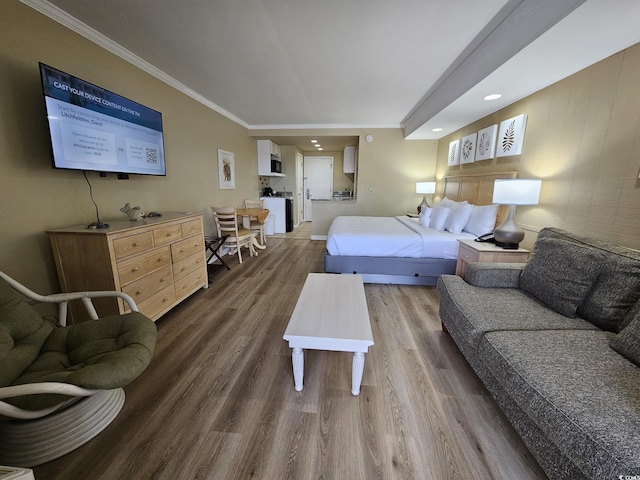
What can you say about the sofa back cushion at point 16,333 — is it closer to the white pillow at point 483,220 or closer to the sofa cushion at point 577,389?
the sofa cushion at point 577,389

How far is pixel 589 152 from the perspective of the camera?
6.35ft

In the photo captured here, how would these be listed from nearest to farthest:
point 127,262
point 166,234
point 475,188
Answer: point 127,262, point 166,234, point 475,188

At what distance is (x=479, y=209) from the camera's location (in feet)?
9.92

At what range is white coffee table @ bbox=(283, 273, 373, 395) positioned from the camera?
1.40 meters

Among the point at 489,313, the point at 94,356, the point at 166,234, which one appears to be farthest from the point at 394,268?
the point at 94,356

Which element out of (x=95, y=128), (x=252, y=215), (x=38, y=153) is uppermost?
(x=95, y=128)

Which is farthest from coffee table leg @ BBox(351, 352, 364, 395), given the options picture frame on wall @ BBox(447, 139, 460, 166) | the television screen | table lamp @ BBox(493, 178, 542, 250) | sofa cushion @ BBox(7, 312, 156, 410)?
picture frame on wall @ BBox(447, 139, 460, 166)

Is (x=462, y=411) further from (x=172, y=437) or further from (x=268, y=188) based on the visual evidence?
(x=268, y=188)

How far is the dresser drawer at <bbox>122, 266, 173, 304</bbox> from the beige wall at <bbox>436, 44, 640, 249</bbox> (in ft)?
11.7

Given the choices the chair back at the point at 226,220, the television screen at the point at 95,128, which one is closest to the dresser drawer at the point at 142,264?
the television screen at the point at 95,128

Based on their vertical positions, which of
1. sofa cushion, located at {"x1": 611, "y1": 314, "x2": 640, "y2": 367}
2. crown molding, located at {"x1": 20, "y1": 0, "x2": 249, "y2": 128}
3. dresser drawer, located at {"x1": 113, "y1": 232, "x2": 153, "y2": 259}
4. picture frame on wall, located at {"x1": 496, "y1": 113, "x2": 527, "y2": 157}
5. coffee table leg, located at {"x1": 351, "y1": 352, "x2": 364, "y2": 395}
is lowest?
coffee table leg, located at {"x1": 351, "y1": 352, "x2": 364, "y2": 395}

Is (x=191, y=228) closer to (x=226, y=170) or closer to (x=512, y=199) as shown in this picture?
(x=226, y=170)

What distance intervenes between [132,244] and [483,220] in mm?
3511

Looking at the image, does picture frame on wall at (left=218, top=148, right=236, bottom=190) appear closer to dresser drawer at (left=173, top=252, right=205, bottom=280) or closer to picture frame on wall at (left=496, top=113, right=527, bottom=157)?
dresser drawer at (left=173, top=252, right=205, bottom=280)
